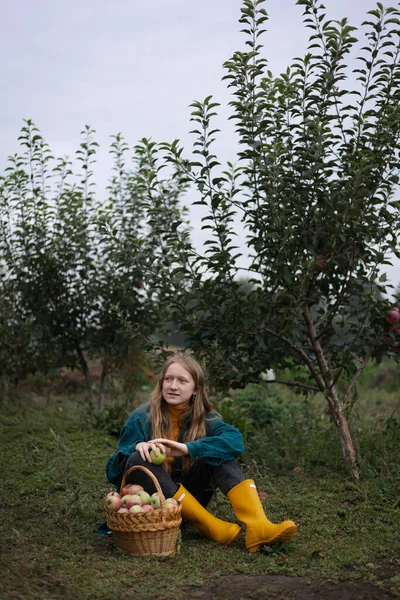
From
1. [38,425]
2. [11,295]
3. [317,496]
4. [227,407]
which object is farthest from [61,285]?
[317,496]

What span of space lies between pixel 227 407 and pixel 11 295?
101 inches

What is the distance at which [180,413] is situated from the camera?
4.03m

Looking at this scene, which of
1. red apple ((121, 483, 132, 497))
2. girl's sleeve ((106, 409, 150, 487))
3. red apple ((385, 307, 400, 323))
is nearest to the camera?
red apple ((121, 483, 132, 497))

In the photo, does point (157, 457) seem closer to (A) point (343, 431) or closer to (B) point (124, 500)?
(B) point (124, 500)

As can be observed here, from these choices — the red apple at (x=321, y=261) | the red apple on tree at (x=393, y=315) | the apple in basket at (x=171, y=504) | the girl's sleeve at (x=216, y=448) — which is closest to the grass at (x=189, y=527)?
the apple in basket at (x=171, y=504)

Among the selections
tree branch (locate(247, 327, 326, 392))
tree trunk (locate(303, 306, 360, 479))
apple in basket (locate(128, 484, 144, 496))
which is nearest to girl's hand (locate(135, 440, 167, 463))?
apple in basket (locate(128, 484, 144, 496))

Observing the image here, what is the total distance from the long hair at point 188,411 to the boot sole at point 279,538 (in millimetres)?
551

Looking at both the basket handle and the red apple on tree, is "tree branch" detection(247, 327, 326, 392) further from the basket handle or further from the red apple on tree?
the basket handle

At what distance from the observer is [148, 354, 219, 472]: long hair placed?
389cm

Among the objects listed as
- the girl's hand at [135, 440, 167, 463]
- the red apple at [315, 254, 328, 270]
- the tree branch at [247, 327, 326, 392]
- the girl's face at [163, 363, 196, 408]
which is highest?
the red apple at [315, 254, 328, 270]

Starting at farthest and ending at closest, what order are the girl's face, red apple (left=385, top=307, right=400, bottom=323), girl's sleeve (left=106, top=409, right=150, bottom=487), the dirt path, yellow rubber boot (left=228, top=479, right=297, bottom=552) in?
red apple (left=385, top=307, right=400, bottom=323) → the girl's face → girl's sleeve (left=106, top=409, right=150, bottom=487) → yellow rubber boot (left=228, top=479, right=297, bottom=552) → the dirt path

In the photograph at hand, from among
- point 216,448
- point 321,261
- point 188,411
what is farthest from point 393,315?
point 216,448

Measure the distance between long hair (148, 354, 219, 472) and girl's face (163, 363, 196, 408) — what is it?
33 millimetres

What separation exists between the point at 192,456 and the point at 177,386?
0.44 meters
